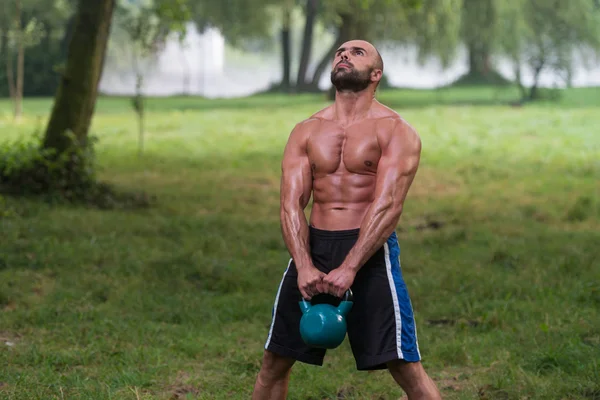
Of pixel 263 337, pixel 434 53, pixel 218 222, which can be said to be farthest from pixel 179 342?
pixel 434 53

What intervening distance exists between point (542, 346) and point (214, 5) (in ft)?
84.7

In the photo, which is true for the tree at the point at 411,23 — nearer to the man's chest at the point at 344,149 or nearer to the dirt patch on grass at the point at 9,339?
the dirt patch on grass at the point at 9,339

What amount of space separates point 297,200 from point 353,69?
26.3 inches

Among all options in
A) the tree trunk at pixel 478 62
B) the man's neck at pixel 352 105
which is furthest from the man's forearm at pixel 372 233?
the tree trunk at pixel 478 62

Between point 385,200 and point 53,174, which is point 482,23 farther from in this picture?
point 385,200

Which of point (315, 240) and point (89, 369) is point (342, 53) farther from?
point (89, 369)

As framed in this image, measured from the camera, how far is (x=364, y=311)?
13.1ft

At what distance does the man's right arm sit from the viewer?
394cm

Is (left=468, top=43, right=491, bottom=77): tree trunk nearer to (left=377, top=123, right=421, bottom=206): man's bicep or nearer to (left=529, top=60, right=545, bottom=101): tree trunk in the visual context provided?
(left=529, top=60, right=545, bottom=101): tree trunk

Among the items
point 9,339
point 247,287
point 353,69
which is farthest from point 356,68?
point 247,287

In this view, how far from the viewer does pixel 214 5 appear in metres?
30.2

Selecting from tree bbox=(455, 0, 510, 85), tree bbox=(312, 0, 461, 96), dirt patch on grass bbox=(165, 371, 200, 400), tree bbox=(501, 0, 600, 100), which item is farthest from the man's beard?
tree bbox=(501, 0, 600, 100)

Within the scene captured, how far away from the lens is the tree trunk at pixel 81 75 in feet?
36.7

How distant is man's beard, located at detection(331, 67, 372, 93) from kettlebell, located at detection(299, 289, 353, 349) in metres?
1.05
